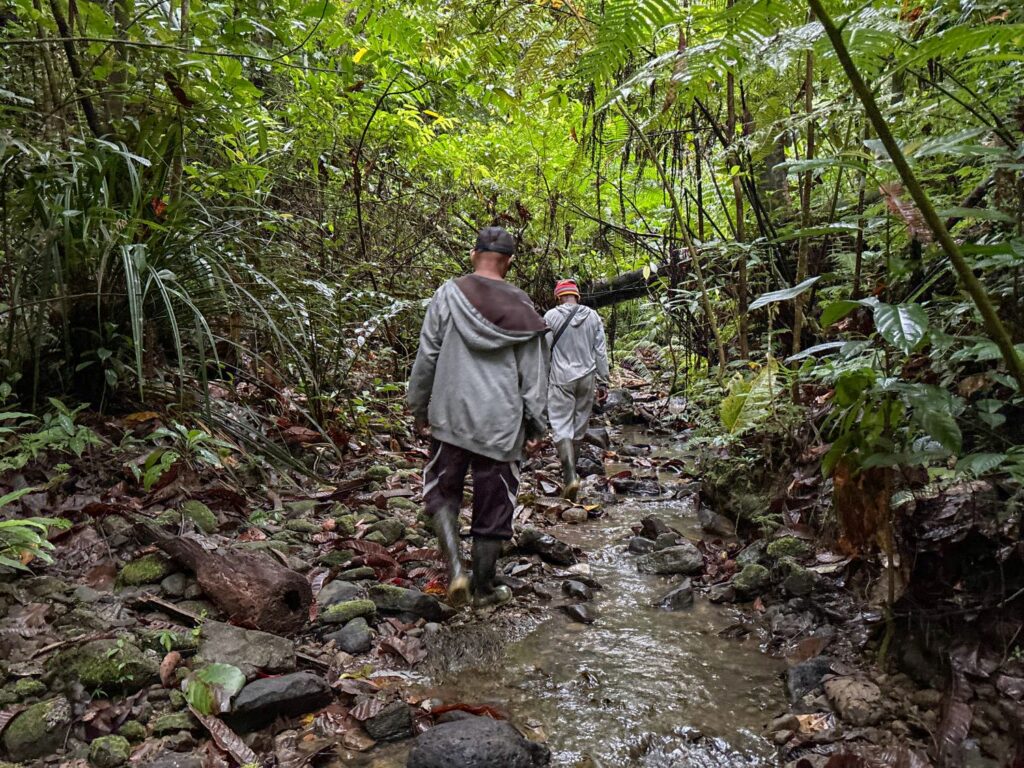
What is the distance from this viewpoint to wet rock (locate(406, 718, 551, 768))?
2.08 metres

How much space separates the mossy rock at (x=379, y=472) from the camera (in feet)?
16.6

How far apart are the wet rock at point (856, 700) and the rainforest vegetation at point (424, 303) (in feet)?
0.45

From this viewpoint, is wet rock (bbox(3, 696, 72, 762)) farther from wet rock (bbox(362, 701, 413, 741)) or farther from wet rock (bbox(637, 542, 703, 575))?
wet rock (bbox(637, 542, 703, 575))

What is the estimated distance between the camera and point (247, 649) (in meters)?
2.54

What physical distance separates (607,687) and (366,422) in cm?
365

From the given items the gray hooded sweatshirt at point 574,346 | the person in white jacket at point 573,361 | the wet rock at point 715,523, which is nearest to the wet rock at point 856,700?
the wet rock at point 715,523

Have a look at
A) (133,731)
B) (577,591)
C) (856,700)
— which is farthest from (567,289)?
(133,731)

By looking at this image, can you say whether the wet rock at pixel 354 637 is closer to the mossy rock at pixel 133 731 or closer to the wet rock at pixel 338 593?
the wet rock at pixel 338 593

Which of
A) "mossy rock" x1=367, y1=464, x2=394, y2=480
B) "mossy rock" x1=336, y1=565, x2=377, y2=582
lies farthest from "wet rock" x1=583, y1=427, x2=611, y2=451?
"mossy rock" x1=336, y1=565, x2=377, y2=582

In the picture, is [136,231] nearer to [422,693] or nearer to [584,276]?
[422,693]

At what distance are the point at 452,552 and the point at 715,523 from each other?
2206mm

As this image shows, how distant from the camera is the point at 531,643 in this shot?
10.5 ft

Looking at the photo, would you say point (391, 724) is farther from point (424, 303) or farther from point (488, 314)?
point (424, 303)

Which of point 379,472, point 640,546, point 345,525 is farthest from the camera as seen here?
point 379,472
